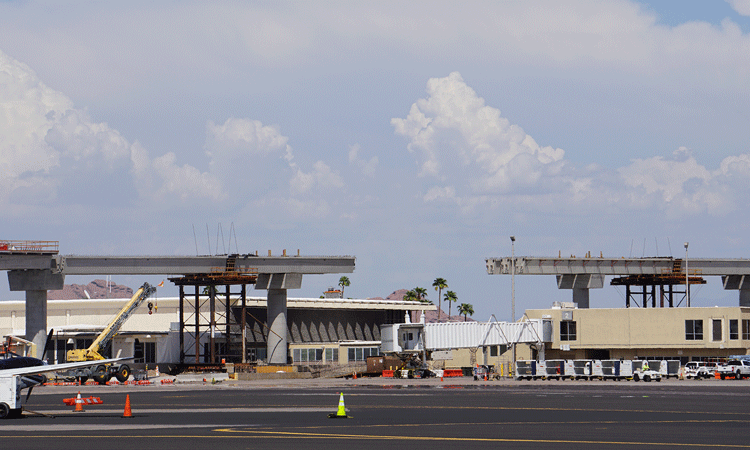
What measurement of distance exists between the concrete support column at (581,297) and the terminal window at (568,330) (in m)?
17.7

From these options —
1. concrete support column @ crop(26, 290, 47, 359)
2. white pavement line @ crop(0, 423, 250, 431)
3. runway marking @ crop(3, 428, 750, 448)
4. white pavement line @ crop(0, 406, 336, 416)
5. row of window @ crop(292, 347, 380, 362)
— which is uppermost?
concrete support column @ crop(26, 290, 47, 359)

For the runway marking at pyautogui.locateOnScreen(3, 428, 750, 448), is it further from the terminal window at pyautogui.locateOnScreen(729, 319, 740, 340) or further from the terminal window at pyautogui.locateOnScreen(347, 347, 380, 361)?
the terminal window at pyautogui.locateOnScreen(347, 347, 380, 361)

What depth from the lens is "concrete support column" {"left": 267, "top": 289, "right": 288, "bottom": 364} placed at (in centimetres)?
11000

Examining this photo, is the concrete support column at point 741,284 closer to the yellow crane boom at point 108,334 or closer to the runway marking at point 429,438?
the yellow crane boom at point 108,334

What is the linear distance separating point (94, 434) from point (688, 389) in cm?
4445

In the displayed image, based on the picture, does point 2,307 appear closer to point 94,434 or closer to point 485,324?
point 485,324

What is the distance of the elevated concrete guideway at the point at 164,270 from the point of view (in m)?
99.3

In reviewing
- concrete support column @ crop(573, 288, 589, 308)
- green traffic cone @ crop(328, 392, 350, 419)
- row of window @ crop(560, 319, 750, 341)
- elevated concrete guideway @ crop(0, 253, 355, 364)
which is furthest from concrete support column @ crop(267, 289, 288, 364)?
green traffic cone @ crop(328, 392, 350, 419)

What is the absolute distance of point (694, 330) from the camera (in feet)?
324

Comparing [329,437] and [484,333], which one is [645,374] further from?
[329,437]

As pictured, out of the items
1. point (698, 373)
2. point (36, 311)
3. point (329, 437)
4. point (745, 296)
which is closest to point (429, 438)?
point (329, 437)

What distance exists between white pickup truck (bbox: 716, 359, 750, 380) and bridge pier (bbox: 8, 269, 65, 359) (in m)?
65.3

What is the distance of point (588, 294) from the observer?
12131 cm

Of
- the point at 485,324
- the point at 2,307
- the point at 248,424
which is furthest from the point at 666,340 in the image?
the point at 2,307
